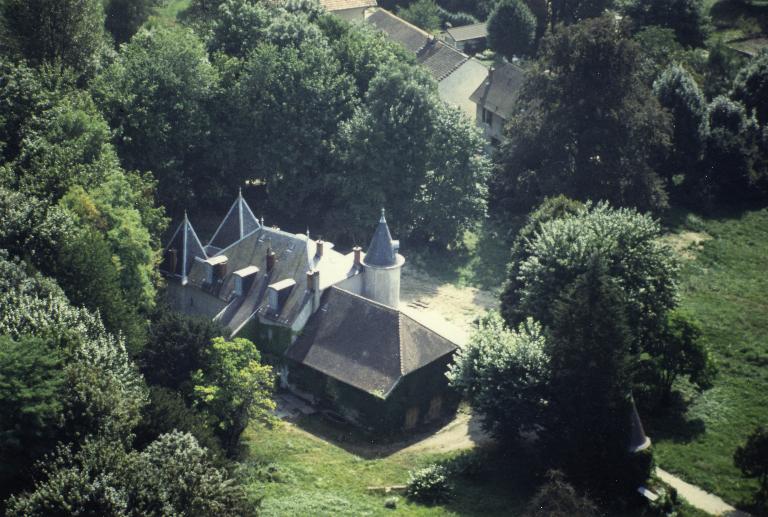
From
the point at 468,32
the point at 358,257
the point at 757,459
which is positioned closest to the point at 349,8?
the point at 468,32

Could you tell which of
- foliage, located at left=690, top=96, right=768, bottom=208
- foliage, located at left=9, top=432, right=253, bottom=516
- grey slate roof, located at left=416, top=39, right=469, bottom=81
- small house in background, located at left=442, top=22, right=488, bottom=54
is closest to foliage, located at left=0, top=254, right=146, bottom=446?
foliage, located at left=9, top=432, right=253, bottom=516

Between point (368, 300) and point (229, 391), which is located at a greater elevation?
point (368, 300)

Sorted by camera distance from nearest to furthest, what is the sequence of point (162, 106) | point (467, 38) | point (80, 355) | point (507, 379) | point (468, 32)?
point (80, 355) < point (507, 379) < point (162, 106) < point (467, 38) < point (468, 32)

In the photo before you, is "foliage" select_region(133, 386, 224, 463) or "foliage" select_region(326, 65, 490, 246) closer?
"foliage" select_region(133, 386, 224, 463)

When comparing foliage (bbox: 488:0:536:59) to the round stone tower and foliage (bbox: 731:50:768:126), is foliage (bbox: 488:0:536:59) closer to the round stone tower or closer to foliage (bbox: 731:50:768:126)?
foliage (bbox: 731:50:768:126)

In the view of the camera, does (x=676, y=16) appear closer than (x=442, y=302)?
No

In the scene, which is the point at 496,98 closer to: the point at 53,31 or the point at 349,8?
the point at 349,8

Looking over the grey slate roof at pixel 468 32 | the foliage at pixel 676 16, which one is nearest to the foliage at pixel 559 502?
the foliage at pixel 676 16

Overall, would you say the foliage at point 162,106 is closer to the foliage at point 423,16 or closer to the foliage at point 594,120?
the foliage at point 594,120
